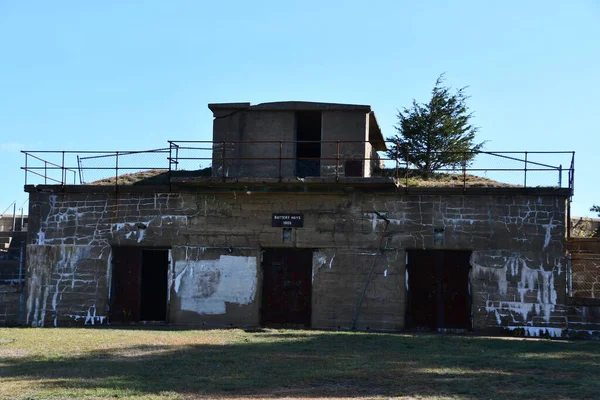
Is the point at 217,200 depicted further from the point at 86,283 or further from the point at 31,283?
the point at 31,283

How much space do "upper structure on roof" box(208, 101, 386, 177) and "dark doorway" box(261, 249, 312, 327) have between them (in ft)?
8.93

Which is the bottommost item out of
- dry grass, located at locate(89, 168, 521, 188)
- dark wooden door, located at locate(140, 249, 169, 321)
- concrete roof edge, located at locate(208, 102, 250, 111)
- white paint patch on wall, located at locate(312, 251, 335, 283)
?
dark wooden door, located at locate(140, 249, 169, 321)

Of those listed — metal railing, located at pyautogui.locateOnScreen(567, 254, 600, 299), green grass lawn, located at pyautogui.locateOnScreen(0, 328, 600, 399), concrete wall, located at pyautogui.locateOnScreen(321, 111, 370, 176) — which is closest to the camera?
green grass lawn, located at pyautogui.locateOnScreen(0, 328, 600, 399)

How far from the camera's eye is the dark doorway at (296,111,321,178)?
24.6 metres

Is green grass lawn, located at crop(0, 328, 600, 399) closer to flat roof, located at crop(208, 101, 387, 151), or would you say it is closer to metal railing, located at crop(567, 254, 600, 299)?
metal railing, located at crop(567, 254, 600, 299)

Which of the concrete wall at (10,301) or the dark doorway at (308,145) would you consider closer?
the concrete wall at (10,301)

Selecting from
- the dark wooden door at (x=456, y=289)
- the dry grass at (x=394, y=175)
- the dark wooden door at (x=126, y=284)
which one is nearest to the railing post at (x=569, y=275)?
the dark wooden door at (x=456, y=289)

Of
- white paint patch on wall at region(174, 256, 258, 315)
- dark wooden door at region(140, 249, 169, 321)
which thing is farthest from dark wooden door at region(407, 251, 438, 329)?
dark wooden door at region(140, 249, 169, 321)

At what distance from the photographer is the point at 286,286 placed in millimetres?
22875

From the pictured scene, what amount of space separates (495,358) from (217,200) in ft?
34.8

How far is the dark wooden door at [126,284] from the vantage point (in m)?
23.3

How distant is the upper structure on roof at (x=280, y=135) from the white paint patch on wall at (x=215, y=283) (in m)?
2.90

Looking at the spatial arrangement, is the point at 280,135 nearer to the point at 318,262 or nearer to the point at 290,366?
the point at 318,262

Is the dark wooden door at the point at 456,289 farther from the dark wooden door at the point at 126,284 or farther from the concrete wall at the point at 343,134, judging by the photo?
the dark wooden door at the point at 126,284
